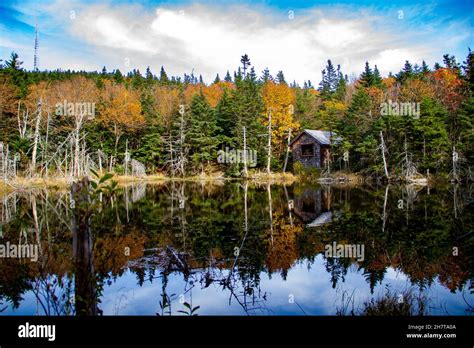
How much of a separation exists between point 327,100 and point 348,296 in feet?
191

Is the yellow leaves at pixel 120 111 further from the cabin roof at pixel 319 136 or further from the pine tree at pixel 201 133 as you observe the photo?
the cabin roof at pixel 319 136

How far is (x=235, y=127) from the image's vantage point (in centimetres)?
4200

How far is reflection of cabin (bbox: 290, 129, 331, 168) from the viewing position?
42.0m

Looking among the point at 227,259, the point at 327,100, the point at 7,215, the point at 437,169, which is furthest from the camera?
the point at 327,100

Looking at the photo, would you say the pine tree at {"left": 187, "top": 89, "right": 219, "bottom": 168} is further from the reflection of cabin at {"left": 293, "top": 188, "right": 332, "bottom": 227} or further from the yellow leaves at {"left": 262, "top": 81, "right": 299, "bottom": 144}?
the reflection of cabin at {"left": 293, "top": 188, "right": 332, "bottom": 227}

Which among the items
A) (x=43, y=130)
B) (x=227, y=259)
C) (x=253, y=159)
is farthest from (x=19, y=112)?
(x=227, y=259)

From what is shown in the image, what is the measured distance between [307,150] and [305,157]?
100cm

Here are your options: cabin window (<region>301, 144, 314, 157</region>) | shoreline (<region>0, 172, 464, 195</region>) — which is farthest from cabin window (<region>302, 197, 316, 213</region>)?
cabin window (<region>301, 144, 314, 157</region>)

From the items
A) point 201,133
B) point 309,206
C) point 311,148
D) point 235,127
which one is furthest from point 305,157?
point 309,206

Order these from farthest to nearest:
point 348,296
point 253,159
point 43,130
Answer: point 253,159, point 43,130, point 348,296

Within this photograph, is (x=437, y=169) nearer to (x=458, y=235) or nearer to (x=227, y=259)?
(x=458, y=235)

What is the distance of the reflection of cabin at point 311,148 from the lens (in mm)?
42000
